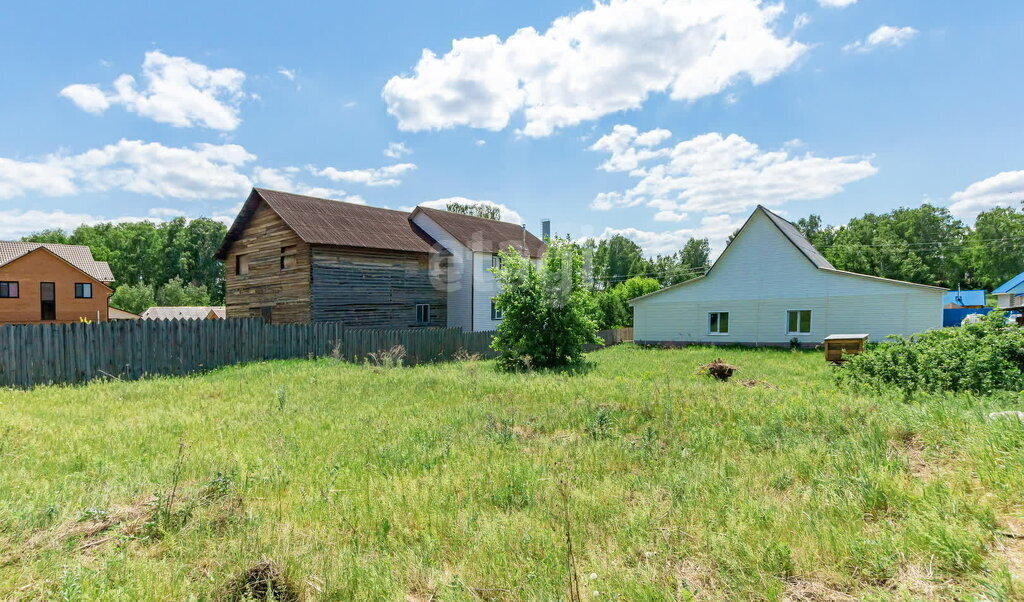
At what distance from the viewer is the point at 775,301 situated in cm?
2528

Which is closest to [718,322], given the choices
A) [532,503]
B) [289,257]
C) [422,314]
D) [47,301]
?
[422,314]

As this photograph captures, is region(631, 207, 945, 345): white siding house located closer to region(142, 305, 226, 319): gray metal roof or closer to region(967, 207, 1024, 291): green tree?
region(142, 305, 226, 319): gray metal roof

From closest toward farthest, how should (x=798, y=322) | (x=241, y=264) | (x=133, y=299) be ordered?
(x=798, y=322) < (x=241, y=264) < (x=133, y=299)

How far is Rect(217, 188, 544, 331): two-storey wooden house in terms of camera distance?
74.2ft

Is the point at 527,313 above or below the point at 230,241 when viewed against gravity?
below

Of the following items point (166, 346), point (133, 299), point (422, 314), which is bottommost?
point (166, 346)

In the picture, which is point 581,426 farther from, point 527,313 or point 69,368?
point 69,368

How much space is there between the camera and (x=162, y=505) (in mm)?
3951

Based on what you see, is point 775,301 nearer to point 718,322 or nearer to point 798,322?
point 798,322

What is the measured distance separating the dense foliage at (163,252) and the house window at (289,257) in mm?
55373

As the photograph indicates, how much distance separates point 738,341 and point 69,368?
1115 inches

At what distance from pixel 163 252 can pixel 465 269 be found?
68.4m

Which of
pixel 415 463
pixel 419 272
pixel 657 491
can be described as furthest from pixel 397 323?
pixel 657 491

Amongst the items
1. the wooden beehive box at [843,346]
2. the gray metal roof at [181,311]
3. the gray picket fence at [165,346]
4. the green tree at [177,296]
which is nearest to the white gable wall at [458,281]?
the gray picket fence at [165,346]
